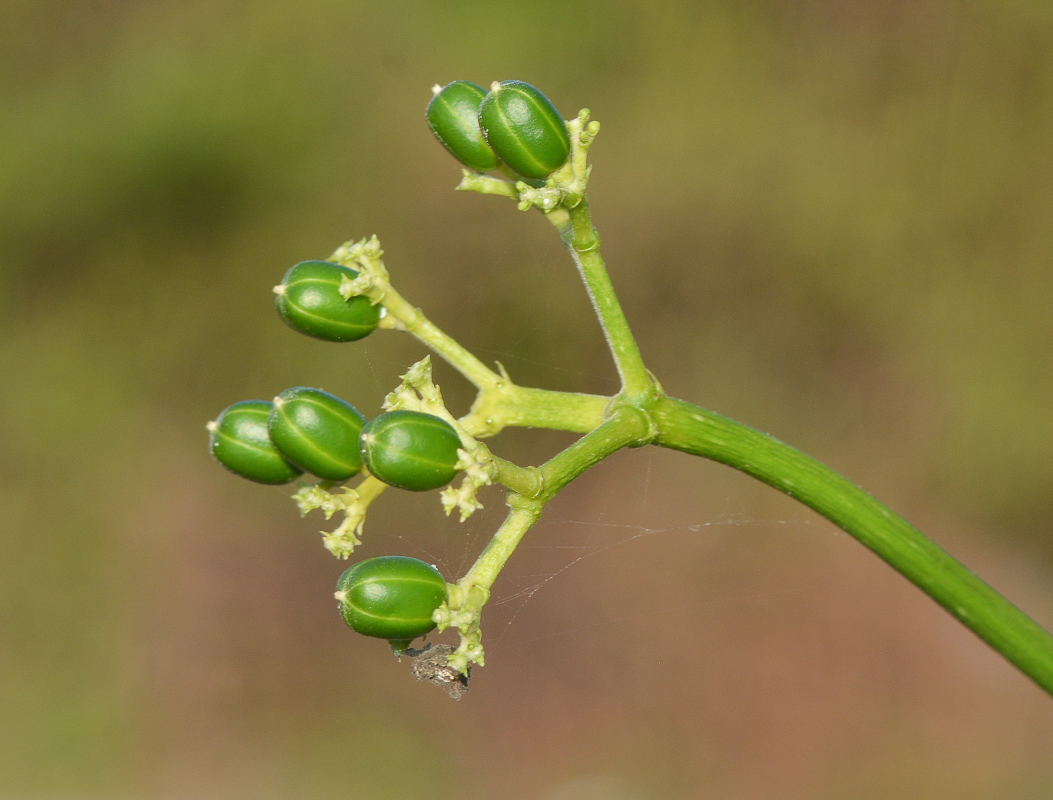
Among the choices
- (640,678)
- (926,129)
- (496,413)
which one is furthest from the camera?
(640,678)

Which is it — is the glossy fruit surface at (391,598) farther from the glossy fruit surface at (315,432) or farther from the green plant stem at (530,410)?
the green plant stem at (530,410)

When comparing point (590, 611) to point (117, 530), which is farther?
point (117, 530)

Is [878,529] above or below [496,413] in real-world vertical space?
below

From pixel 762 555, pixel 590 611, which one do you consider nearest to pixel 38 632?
pixel 590 611

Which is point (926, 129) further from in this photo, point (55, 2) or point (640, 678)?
point (55, 2)

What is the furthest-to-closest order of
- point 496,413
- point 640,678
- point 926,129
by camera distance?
1. point 640,678
2. point 926,129
3. point 496,413

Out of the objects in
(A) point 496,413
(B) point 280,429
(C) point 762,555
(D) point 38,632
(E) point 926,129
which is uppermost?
(E) point 926,129

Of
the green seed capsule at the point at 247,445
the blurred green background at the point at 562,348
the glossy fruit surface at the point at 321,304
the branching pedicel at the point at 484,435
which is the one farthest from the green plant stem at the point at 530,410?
the blurred green background at the point at 562,348

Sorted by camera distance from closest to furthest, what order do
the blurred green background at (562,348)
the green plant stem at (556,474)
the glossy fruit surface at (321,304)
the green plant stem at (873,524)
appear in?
the green plant stem at (873,524) < the green plant stem at (556,474) < the glossy fruit surface at (321,304) < the blurred green background at (562,348)
